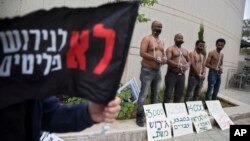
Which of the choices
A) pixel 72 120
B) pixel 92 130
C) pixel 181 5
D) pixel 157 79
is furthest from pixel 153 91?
pixel 181 5

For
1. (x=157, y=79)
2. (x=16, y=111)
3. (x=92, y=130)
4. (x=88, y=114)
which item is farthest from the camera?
(x=157, y=79)

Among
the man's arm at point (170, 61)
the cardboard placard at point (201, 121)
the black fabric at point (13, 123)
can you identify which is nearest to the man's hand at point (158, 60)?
the man's arm at point (170, 61)

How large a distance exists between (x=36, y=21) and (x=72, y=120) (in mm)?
545

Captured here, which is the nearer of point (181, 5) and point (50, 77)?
point (50, 77)

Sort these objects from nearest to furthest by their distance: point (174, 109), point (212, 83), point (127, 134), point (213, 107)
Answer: point (127, 134), point (174, 109), point (213, 107), point (212, 83)

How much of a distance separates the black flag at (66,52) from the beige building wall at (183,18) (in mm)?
4210

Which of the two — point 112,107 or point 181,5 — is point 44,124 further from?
point 181,5

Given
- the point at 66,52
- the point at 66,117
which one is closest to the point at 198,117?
the point at 66,117

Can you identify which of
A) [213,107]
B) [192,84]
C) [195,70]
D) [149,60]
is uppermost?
[149,60]

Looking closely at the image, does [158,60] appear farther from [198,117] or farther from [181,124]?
[198,117]

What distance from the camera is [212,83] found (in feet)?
30.2

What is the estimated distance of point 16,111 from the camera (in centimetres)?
162

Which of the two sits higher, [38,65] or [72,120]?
[38,65]

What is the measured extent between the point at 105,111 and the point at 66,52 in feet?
1.04
